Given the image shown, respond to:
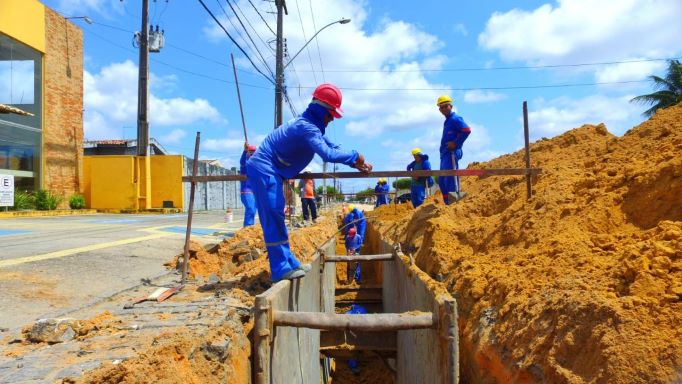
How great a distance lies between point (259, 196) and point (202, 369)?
176 cm

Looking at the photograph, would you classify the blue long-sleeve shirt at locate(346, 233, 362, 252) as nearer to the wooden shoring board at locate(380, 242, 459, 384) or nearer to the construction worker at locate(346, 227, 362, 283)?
the construction worker at locate(346, 227, 362, 283)

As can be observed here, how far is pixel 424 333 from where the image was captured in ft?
12.1

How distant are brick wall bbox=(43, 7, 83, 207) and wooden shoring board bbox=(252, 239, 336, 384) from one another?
52.6 ft

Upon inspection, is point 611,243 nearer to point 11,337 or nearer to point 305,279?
point 305,279

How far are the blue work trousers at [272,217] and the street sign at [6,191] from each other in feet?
43.9

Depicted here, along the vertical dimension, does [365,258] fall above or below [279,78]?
below

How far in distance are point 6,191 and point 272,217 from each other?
13.8 m

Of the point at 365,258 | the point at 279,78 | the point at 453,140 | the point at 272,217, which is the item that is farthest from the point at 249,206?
the point at 279,78

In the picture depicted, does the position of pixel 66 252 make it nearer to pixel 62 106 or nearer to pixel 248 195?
pixel 248 195

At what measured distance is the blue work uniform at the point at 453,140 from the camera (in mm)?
7254

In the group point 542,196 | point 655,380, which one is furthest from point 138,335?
point 542,196

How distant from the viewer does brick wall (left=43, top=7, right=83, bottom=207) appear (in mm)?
17297

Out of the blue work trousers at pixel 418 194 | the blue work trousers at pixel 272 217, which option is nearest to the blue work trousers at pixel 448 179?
the blue work trousers at pixel 418 194

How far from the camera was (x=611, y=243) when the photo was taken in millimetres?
2986
